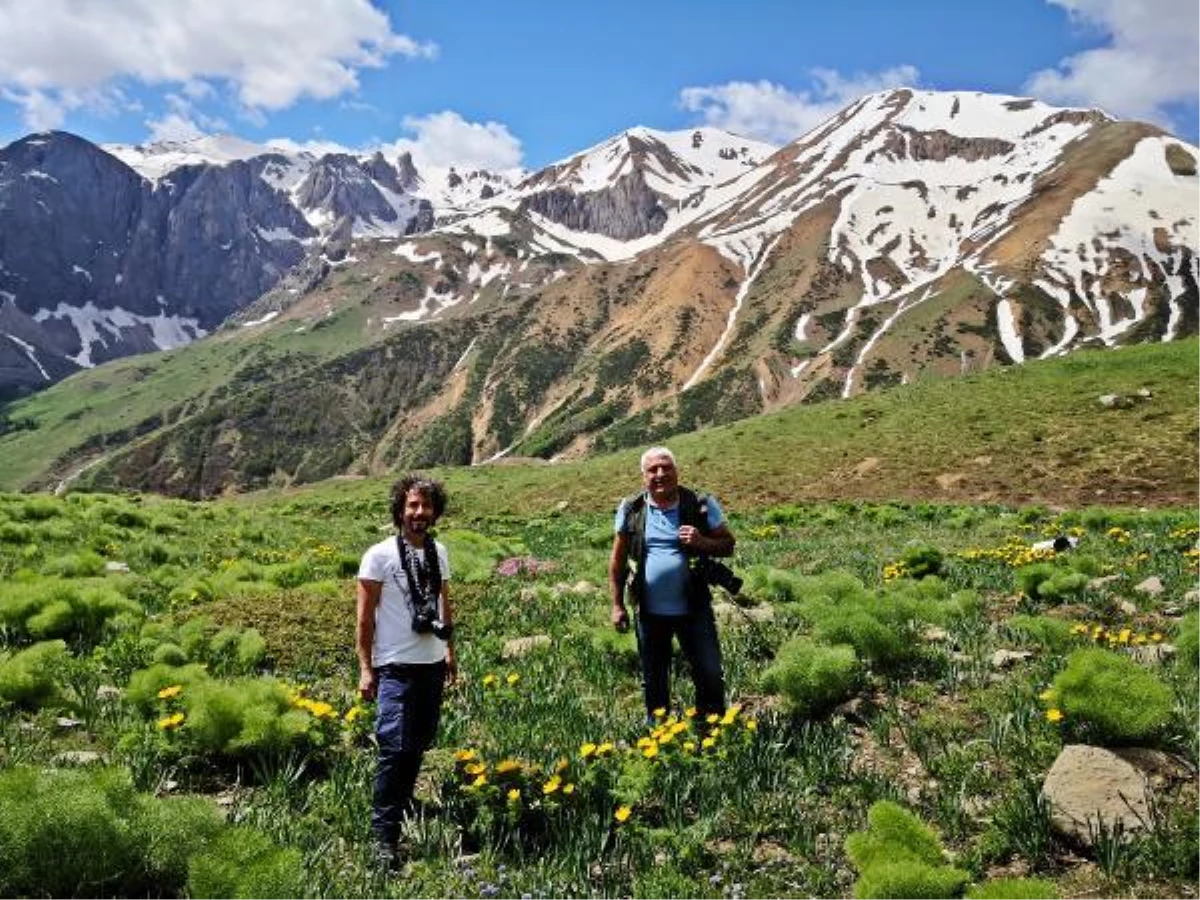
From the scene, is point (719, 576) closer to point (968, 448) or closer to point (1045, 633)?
point (1045, 633)

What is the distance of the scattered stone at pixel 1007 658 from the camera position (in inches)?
370

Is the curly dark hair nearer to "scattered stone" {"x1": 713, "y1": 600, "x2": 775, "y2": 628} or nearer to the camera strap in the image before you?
the camera strap

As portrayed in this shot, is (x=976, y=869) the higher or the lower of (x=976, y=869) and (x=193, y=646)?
the lower

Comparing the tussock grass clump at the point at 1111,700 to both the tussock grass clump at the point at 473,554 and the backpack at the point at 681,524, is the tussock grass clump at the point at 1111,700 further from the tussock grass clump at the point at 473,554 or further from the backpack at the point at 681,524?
the tussock grass clump at the point at 473,554

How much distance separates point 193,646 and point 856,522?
81.9 ft

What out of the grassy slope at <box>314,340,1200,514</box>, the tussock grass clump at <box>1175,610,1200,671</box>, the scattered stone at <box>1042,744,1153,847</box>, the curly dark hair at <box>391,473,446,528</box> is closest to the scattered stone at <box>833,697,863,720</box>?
the scattered stone at <box>1042,744,1153,847</box>

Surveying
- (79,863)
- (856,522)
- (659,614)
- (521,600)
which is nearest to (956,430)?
(856,522)

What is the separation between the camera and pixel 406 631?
7156 mm

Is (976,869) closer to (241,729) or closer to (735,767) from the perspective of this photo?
(735,767)

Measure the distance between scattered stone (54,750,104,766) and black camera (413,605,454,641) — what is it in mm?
2606

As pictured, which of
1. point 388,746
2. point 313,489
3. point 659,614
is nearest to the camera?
point 388,746

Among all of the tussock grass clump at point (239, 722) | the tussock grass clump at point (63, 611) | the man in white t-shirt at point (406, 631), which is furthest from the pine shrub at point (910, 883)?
the tussock grass clump at point (63, 611)

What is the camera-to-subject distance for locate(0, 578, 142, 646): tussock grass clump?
10.5m

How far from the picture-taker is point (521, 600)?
15.5m
